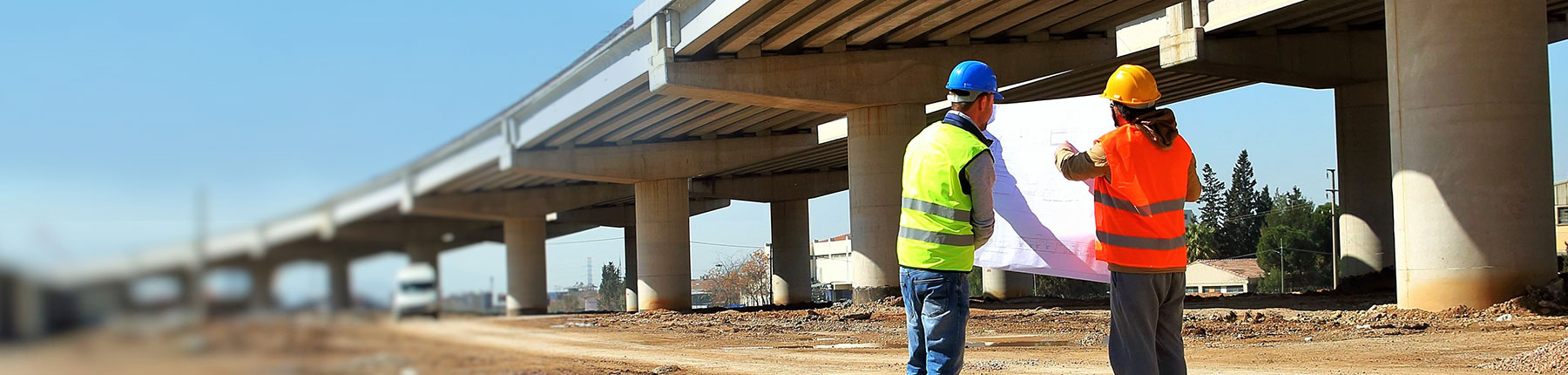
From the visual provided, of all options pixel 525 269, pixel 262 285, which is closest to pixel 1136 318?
pixel 525 269

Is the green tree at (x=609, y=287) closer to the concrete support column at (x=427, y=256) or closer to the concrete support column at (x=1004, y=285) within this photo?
the concrete support column at (x=427, y=256)

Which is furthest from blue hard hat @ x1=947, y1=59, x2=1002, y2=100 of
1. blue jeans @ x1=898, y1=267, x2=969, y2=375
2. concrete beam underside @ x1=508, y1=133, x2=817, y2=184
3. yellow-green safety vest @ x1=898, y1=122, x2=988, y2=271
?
concrete beam underside @ x1=508, y1=133, x2=817, y2=184

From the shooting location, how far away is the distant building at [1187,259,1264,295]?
11225 centimetres

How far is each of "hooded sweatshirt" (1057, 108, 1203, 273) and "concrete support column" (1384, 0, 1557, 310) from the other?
12972mm

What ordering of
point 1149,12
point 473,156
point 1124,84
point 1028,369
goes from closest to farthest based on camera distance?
point 473,156
point 1124,84
point 1028,369
point 1149,12

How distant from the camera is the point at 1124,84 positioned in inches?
217

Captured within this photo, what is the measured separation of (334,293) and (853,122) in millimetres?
30658

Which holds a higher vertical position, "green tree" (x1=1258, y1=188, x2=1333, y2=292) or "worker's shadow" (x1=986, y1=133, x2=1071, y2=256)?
"worker's shadow" (x1=986, y1=133, x2=1071, y2=256)

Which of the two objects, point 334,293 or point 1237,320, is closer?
point 334,293

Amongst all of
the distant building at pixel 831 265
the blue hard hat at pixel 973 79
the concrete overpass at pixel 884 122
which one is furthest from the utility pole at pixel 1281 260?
the blue hard hat at pixel 973 79

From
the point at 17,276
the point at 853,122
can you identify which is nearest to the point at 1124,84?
the point at 17,276

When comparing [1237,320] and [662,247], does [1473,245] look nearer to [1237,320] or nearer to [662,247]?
[1237,320]

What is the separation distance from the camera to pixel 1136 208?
17.8 ft

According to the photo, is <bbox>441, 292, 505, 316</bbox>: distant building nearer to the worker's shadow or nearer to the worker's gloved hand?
the worker's gloved hand
